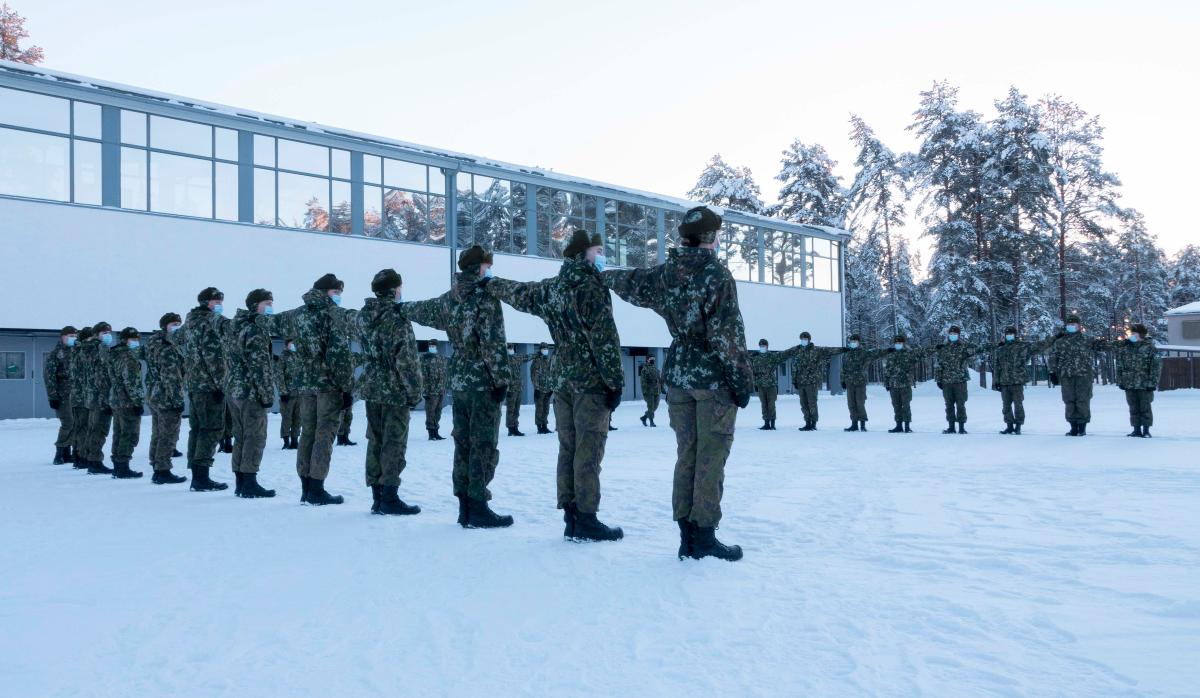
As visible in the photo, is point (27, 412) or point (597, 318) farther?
point (27, 412)

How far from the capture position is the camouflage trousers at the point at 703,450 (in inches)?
196

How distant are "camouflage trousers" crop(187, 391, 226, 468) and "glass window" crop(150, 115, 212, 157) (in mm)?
17250

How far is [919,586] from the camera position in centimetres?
438

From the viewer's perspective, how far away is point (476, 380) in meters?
6.12

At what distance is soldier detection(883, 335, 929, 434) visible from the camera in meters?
16.1

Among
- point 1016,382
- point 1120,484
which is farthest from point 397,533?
point 1016,382

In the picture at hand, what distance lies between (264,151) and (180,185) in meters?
2.71

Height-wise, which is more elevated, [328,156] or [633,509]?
[328,156]

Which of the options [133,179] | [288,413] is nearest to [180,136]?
[133,179]

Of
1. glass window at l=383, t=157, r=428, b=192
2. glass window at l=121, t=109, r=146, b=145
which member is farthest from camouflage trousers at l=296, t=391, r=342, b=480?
glass window at l=383, t=157, r=428, b=192

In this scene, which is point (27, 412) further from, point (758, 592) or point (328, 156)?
point (758, 592)

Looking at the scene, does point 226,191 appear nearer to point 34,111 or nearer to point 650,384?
point 34,111

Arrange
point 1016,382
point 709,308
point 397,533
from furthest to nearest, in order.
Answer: point 1016,382
point 397,533
point 709,308

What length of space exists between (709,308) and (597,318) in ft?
2.89
